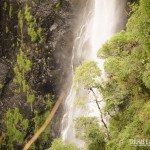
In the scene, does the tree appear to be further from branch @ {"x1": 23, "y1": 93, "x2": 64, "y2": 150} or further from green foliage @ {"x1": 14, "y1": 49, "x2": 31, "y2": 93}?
Result: green foliage @ {"x1": 14, "y1": 49, "x2": 31, "y2": 93}

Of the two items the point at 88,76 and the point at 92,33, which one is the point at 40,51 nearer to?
the point at 92,33

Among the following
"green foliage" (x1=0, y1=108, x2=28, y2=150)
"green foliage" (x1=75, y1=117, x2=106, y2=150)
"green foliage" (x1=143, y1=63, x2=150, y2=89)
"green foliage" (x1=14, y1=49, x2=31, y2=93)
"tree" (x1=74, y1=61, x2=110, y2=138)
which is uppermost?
"green foliage" (x1=14, y1=49, x2=31, y2=93)

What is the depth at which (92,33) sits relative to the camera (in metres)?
17.4

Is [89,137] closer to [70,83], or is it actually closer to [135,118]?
[135,118]

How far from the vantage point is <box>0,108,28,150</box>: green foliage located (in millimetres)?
18906

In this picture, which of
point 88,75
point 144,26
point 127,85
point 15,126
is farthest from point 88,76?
point 15,126

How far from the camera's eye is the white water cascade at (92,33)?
1660 cm

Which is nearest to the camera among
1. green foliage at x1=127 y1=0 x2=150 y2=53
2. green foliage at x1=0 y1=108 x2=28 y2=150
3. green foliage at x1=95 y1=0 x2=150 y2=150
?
green foliage at x1=127 y1=0 x2=150 y2=53

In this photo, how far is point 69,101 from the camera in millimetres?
18047

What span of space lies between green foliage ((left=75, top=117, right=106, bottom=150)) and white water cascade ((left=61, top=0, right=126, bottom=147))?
713cm

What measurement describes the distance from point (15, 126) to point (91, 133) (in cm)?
1109

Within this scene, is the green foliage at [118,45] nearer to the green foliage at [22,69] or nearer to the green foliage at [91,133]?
A: the green foliage at [91,133]

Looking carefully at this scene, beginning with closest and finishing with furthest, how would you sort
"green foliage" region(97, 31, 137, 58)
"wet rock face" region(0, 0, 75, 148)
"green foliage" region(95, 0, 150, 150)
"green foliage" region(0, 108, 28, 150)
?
"green foliage" region(95, 0, 150, 150)
"green foliage" region(97, 31, 137, 58)
"wet rock face" region(0, 0, 75, 148)
"green foliage" region(0, 108, 28, 150)

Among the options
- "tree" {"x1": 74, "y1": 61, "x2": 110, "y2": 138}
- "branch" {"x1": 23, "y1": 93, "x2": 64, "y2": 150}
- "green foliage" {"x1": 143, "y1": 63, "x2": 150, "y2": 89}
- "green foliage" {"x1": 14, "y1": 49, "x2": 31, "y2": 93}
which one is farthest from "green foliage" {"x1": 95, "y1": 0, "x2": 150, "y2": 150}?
"green foliage" {"x1": 14, "y1": 49, "x2": 31, "y2": 93}
